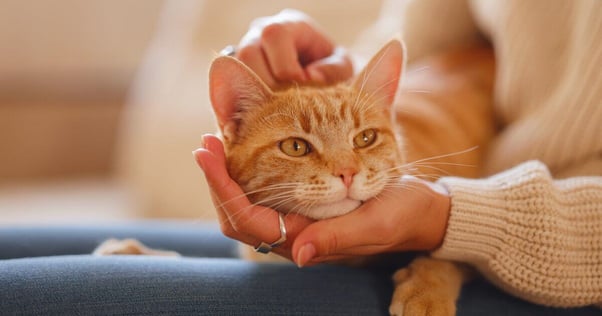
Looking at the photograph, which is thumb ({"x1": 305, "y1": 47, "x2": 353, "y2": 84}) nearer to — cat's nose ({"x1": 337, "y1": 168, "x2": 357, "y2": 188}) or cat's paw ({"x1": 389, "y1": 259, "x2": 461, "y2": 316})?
cat's nose ({"x1": 337, "y1": 168, "x2": 357, "y2": 188})

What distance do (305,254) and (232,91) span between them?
1.32ft

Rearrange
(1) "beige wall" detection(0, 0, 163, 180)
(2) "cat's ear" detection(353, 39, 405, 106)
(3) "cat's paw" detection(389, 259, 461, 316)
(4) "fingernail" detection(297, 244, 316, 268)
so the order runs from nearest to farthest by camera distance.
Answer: (4) "fingernail" detection(297, 244, 316, 268)
(3) "cat's paw" detection(389, 259, 461, 316)
(2) "cat's ear" detection(353, 39, 405, 106)
(1) "beige wall" detection(0, 0, 163, 180)

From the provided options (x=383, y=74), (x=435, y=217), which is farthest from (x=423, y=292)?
(x=383, y=74)

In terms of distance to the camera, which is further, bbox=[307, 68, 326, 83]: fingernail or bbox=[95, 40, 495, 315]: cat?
bbox=[307, 68, 326, 83]: fingernail

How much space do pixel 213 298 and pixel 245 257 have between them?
0.39m

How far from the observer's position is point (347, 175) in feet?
3.38

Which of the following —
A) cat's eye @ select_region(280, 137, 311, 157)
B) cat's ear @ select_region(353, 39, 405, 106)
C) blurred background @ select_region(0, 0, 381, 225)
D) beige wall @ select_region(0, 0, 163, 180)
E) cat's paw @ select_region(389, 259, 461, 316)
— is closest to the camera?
cat's paw @ select_region(389, 259, 461, 316)

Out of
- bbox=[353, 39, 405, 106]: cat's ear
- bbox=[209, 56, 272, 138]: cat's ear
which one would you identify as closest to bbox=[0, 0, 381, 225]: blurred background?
bbox=[353, 39, 405, 106]: cat's ear

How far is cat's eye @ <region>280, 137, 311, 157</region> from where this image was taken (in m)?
1.12

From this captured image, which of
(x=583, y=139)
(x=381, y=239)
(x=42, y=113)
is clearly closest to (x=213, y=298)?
(x=381, y=239)

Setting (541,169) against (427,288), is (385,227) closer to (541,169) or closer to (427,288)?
(427,288)

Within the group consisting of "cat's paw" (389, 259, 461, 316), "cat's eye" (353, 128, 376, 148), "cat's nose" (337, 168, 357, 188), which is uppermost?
"cat's eye" (353, 128, 376, 148)

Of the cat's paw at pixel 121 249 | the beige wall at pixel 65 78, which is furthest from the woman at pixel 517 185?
the beige wall at pixel 65 78

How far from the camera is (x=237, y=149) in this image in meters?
1.15
